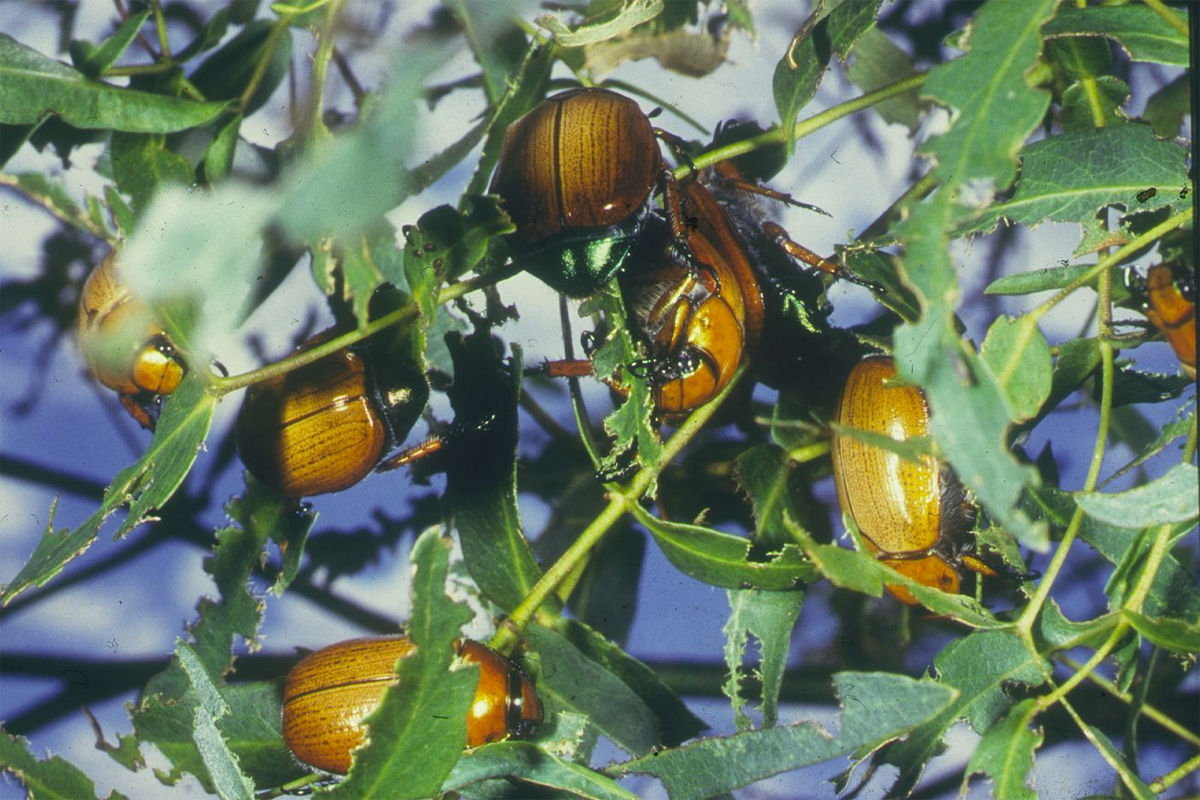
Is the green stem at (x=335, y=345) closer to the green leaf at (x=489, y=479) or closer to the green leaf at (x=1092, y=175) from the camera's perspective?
the green leaf at (x=489, y=479)

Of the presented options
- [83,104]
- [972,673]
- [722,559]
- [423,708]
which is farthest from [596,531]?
[83,104]

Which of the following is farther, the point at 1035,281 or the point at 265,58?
the point at 265,58

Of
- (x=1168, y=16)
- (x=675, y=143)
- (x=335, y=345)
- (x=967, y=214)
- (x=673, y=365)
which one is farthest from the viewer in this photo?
(x=675, y=143)

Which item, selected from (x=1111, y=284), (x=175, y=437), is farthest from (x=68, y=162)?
(x=1111, y=284)

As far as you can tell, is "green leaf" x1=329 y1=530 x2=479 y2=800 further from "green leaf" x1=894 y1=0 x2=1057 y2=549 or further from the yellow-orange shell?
the yellow-orange shell

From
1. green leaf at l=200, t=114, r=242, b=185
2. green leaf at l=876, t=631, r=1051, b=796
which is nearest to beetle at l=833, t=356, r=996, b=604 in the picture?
green leaf at l=876, t=631, r=1051, b=796

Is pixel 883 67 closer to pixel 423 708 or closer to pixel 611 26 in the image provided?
pixel 611 26
